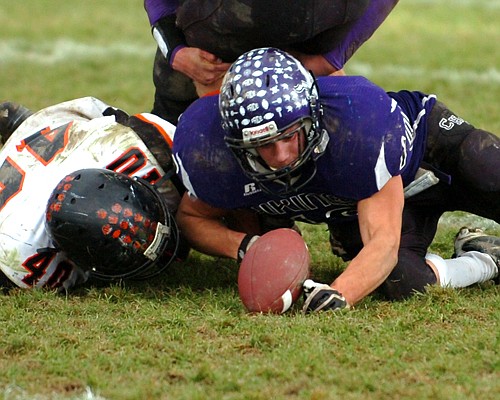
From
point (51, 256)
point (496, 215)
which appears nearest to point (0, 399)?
point (51, 256)

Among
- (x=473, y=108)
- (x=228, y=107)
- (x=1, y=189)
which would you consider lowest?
(x=473, y=108)

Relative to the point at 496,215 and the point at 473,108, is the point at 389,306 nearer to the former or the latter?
the point at 496,215

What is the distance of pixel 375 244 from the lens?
179 inches

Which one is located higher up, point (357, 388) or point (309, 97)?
point (309, 97)

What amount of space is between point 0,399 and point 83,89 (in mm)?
5918

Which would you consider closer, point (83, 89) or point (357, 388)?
point (357, 388)

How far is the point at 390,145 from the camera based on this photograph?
4.54 m

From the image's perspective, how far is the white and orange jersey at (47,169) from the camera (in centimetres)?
490

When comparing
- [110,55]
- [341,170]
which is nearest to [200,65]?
[341,170]

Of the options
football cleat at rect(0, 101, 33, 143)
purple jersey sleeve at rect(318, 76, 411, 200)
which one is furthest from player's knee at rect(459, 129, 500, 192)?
football cleat at rect(0, 101, 33, 143)

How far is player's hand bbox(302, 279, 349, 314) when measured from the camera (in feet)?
14.5

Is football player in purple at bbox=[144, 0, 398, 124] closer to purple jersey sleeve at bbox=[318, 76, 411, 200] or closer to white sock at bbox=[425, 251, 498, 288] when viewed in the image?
purple jersey sleeve at bbox=[318, 76, 411, 200]

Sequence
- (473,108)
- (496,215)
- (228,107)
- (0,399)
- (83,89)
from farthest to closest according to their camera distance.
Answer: (83,89)
(473,108)
(496,215)
(228,107)
(0,399)

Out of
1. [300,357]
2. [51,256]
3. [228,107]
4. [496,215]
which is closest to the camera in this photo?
[300,357]
